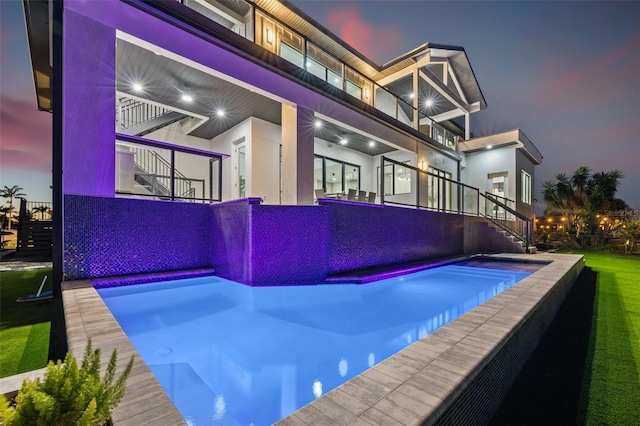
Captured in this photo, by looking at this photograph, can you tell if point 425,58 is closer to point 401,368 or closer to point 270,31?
point 270,31

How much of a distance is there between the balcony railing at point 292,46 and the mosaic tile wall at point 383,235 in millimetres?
Result: 4052

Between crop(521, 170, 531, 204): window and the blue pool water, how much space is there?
12.8 meters

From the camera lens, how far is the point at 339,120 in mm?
8594

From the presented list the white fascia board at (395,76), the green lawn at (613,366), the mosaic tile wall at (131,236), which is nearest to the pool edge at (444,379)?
the green lawn at (613,366)

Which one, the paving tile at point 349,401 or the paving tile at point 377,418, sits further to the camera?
the paving tile at point 349,401

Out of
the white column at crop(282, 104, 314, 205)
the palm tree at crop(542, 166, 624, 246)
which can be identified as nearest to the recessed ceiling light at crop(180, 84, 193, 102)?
the white column at crop(282, 104, 314, 205)

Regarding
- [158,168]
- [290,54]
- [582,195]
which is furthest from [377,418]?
[582,195]

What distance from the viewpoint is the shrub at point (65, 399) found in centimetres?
93

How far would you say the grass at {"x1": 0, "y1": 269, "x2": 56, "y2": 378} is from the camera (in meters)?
→ 2.49

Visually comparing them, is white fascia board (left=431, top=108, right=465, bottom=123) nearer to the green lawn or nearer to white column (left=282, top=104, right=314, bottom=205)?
white column (left=282, top=104, right=314, bottom=205)

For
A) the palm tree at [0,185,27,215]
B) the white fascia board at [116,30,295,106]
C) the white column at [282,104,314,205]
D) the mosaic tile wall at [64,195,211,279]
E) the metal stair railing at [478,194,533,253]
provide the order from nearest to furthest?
the mosaic tile wall at [64,195,211,279], the white fascia board at [116,30,295,106], the white column at [282,104,314,205], the metal stair railing at [478,194,533,253], the palm tree at [0,185,27,215]

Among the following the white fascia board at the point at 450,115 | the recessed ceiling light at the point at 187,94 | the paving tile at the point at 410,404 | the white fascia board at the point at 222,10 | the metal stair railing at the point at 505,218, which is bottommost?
the paving tile at the point at 410,404

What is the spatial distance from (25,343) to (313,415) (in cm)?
336

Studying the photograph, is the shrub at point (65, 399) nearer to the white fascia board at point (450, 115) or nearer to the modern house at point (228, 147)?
the modern house at point (228, 147)
